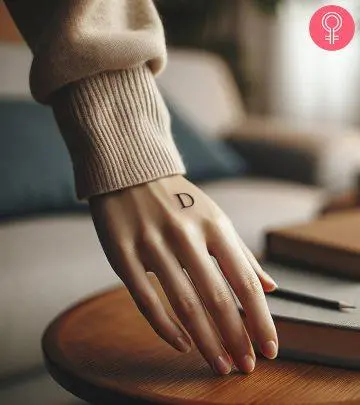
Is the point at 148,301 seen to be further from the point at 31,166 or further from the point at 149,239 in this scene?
the point at 31,166

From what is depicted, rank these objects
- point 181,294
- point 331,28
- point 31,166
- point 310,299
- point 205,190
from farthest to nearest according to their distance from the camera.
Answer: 1. point 205,190
2. point 31,166
3. point 331,28
4. point 310,299
5. point 181,294

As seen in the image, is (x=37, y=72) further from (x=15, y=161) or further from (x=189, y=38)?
(x=189, y=38)

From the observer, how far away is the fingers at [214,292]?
0.43m

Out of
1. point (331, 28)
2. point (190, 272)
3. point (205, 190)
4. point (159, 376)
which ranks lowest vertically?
point (205, 190)

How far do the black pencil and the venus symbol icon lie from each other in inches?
11.7

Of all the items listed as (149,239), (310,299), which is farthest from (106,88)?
(310,299)

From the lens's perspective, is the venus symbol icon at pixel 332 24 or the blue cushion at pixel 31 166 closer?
the venus symbol icon at pixel 332 24

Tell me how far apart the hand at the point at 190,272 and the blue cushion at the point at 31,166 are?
0.88 m

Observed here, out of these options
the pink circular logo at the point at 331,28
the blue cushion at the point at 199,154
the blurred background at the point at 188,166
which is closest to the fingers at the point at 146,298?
the pink circular logo at the point at 331,28

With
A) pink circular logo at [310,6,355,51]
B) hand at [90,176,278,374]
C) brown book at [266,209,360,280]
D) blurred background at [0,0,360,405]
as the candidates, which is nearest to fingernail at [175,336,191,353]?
hand at [90,176,278,374]

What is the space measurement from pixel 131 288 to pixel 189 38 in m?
2.48

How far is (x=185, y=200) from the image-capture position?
463 millimetres

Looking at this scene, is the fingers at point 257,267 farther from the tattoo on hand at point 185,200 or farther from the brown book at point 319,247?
the brown book at point 319,247

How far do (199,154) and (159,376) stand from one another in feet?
4.15
